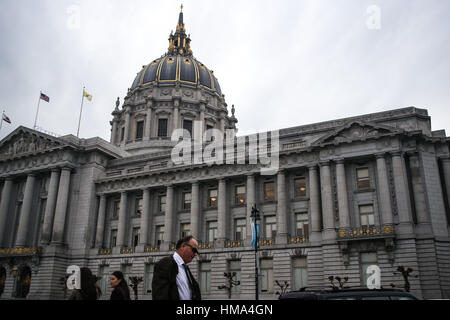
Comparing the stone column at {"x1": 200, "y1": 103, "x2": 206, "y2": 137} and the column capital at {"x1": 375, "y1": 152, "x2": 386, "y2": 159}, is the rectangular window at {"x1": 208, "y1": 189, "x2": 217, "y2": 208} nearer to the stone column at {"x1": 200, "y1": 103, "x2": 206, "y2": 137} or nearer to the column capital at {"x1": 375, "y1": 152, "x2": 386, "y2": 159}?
the column capital at {"x1": 375, "y1": 152, "x2": 386, "y2": 159}

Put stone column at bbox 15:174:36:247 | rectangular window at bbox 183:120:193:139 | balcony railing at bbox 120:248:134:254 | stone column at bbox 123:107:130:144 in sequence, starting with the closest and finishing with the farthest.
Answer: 1. balcony railing at bbox 120:248:134:254
2. stone column at bbox 15:174:36:247
3. stone column at bbox 123:107:130:144
4. rectangular window at bbox 183:120:193:139

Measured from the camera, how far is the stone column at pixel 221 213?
44884 mm

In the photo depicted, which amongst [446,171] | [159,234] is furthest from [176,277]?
[159,234]

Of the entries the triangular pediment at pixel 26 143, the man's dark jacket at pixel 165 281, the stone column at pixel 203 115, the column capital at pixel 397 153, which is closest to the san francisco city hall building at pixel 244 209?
the column capital at pixel 397 153

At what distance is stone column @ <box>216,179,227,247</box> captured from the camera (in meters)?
44.9

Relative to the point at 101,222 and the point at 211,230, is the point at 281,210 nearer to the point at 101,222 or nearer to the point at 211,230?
the point at 211,230

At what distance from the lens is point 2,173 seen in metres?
58.7

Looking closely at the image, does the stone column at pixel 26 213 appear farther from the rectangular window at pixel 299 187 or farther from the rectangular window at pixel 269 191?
the rectangular window at pixel 299 187

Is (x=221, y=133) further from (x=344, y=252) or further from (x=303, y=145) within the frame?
(x=344, y=252)

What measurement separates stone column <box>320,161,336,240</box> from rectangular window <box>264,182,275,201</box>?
6018 mm

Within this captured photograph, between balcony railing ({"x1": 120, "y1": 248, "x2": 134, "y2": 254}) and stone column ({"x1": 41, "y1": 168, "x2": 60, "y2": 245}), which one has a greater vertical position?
stone column ({"x1": 41, "y1": 168, "x2": 60, "y2": 245})

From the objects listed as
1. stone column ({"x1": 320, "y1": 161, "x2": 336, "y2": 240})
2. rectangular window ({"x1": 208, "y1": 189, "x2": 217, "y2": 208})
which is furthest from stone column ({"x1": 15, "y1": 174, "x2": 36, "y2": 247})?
stone column ({"x1": 320, "y1": 161, "x2": 336, "y2": 240})

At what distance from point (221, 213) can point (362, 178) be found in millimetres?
15342

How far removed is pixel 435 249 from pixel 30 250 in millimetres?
44121
